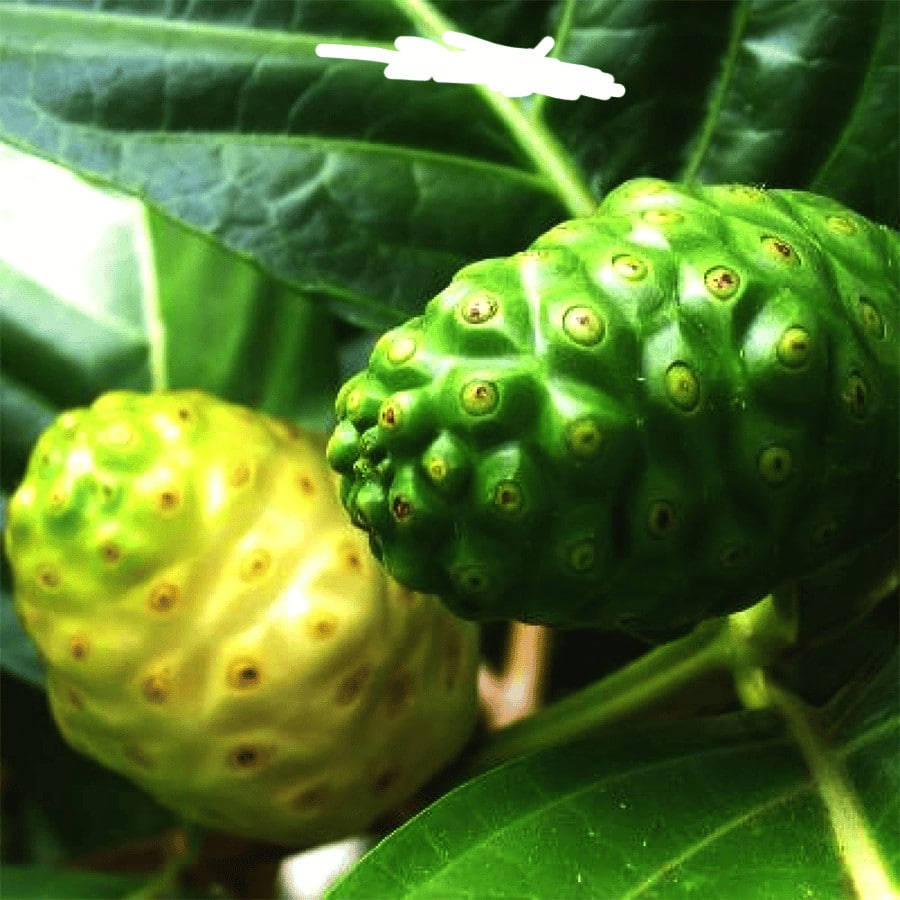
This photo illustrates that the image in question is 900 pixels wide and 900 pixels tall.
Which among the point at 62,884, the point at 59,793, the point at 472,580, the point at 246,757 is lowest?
the point at 59,793

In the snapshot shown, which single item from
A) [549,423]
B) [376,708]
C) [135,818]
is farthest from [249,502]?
[135,818]

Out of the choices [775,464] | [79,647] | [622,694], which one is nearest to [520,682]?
[622,694]

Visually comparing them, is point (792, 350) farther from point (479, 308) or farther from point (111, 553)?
point (111, 553)

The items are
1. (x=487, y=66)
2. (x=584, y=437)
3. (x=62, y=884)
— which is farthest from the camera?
(x=62, y=884)

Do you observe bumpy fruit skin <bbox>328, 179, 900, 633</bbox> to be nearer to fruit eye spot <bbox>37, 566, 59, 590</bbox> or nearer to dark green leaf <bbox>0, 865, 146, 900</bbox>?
fruit eye spot <bbox>37, 566, 59, 590</bbox>

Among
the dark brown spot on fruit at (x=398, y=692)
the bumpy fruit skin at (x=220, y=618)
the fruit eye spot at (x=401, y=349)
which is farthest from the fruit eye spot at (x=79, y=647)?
the fruit eye spot at (x=401, y=349)

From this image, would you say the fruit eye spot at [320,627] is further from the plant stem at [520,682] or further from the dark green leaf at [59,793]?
the dark green leaf at [59,793]
